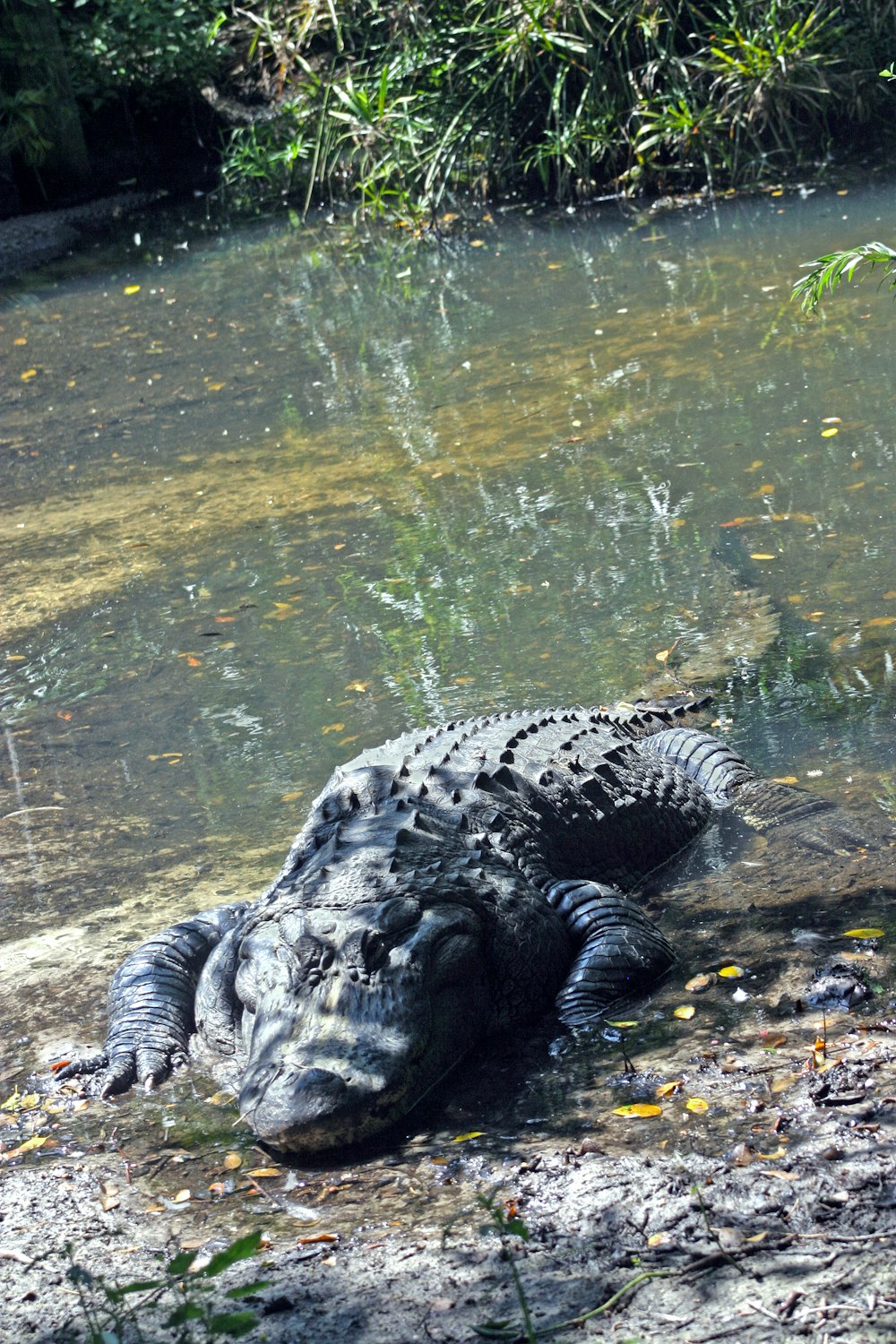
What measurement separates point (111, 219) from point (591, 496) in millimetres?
13275

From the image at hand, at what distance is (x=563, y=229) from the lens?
13.8 metres

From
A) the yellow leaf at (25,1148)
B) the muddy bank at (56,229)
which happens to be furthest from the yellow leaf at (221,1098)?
the muddy bank at (56,229)

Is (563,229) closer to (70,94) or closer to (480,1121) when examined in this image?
(70,94)

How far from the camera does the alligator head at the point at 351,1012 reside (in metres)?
3.29

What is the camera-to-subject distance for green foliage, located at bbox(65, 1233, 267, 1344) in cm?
217

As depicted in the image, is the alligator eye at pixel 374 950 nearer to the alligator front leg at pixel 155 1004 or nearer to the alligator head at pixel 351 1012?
the alligator head at pixel 351 1012

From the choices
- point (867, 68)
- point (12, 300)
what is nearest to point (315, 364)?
point (12, 300)

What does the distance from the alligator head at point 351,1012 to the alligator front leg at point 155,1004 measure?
9.3 inches

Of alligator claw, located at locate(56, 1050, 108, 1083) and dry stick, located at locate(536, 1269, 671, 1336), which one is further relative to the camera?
alligator claw, located at locate(56, 1050, 108, 1083)

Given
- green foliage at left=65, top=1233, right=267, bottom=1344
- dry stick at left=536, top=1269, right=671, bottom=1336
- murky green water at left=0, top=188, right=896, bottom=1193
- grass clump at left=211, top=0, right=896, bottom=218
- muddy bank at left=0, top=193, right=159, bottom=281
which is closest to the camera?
green foliage at left=65, top=1233, right=267, bottom=1344

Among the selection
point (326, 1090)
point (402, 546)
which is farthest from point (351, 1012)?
point (402, 546)

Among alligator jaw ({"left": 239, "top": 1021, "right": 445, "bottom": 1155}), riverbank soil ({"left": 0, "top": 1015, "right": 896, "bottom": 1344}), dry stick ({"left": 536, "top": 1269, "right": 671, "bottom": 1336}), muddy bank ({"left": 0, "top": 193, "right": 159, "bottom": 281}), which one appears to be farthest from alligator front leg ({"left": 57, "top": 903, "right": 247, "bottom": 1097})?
muddy bank ({"left": 0, "top": 193, "right": 159, "bottom": 281})

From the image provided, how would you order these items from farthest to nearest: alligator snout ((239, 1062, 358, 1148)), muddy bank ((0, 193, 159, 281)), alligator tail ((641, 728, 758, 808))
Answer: muddy bank ((0, 193, 159, 281)) < alligator tail ((641, 728, 758, 808)) < alligator snout ((239, 1062, 358, 1148))

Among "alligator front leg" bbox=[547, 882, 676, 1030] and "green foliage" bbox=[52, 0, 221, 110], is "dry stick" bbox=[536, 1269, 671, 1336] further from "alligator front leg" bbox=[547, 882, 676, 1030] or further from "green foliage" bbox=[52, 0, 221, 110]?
"green foliage" bbox=[52, 0, 221, 110]
